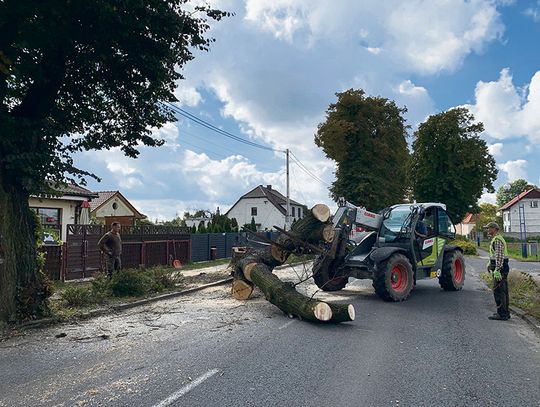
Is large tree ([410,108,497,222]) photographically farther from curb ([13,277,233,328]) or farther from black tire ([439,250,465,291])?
curb ([13,277,233,328])

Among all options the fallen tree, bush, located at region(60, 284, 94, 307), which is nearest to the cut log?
the fallen tree

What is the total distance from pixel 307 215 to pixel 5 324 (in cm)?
641

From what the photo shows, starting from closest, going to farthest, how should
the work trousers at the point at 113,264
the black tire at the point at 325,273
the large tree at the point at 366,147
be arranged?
the black tire at the point at 325,273 → the work trousers at the point at 113,264 → the large tree at the point at 366,147

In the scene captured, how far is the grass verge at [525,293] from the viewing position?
9675 mm

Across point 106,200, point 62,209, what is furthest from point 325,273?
point 106,200

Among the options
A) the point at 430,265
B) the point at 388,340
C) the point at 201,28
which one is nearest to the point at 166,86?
the point at 201,28

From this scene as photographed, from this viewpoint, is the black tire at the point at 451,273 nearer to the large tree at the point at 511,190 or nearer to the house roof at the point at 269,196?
the house roof at the point at 269,196

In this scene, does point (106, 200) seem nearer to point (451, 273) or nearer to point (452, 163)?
point (452, 163)

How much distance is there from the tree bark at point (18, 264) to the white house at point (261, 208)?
52789 millimetres

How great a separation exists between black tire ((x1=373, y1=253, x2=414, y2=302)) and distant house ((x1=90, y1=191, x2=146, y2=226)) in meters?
30.6

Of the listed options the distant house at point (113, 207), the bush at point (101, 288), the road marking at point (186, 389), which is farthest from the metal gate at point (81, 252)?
the distant house at point (113, 207)

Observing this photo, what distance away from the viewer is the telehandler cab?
11094 mm

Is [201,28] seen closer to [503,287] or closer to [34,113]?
[34,113]

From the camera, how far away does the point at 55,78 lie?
8906 millimetres
